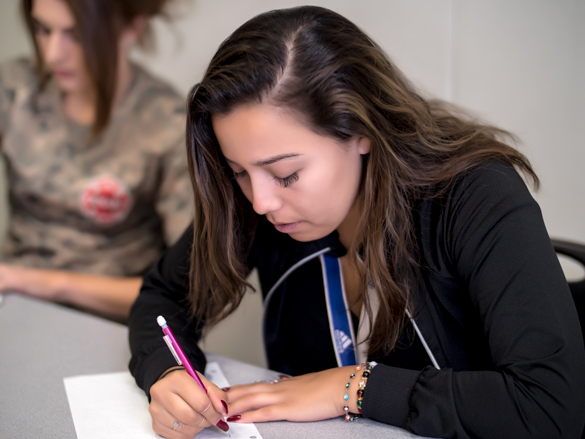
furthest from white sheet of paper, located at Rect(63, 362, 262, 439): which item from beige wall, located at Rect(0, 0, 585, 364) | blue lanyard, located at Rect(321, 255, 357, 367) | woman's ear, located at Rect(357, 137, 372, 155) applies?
beige wall, located at Rect(0, 0, 585, 364)

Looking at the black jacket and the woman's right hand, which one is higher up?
the black jacket

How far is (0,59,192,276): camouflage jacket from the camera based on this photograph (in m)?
1.77

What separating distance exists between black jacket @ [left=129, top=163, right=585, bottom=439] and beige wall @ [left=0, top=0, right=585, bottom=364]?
0.73m

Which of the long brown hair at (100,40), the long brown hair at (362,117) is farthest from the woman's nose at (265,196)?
the long brown hair at (100,40)

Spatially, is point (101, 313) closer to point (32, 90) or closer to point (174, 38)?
point (32, 90)

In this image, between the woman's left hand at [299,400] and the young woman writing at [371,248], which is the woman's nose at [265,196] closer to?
the young woman writing at [371,248]

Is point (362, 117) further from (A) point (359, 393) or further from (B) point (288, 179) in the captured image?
(A) point (359, 393)

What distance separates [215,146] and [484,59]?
0.93 metres

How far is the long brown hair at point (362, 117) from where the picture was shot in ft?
2.67

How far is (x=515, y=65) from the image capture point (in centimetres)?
144

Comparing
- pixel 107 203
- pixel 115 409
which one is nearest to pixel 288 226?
pixel 115 409

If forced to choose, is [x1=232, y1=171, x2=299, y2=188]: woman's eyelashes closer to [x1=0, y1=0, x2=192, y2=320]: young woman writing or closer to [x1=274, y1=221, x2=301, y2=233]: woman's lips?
[x1=274, y1=221, x2=301, y2=233]: woman's lips

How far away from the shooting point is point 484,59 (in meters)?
1.47

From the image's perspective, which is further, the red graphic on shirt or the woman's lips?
the red graphic on shirt
